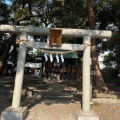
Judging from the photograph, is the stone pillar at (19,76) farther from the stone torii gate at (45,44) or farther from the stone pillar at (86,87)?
the stone pillar at (86,87)

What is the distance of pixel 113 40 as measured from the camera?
16.3 metres

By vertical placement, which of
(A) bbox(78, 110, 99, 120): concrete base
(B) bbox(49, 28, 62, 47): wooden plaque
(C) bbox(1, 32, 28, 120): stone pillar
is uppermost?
(B) bbox(49, 28, 62, 47): wooden plaque

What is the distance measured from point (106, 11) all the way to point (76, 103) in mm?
9468

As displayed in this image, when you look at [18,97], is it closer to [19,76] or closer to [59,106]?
[19,76]

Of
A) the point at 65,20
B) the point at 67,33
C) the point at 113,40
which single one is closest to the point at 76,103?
the point at 67,33

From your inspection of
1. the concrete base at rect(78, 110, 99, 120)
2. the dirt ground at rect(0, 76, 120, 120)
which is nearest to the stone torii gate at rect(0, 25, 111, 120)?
the concrete base at rect(78, 110, 99, 120)

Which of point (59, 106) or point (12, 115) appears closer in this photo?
point (12, 115)

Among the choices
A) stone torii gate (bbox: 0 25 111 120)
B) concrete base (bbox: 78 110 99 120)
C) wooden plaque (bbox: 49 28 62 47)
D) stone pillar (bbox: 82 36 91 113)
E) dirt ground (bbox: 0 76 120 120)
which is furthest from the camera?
dirt ground (bbox: 0 76 120 120)

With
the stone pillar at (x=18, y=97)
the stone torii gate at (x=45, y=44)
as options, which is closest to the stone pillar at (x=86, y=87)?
the stone torii gate at (x=45, y=44)

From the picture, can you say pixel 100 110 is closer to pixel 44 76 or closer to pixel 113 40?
pixel 113 40

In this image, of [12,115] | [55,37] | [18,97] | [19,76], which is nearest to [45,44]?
[55,37]

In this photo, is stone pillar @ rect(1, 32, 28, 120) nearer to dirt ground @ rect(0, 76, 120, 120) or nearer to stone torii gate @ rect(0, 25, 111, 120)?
stone torii gate @ rect(0, 25, 111, 120)

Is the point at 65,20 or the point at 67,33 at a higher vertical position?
the point at 65,20

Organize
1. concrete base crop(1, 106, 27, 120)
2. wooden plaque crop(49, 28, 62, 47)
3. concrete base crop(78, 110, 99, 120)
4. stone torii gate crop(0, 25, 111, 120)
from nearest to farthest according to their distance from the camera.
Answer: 1. concrete base crop(1, 106, 27, 120)
2. concrete base crop(78, 110, 99, 120)
3. stone torii gate crop(0, 25, 111, 120)
4. wooden plaque crop(49, 28, 62, 47)
